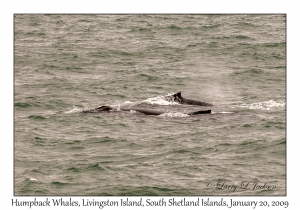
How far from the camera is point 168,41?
5816 cm

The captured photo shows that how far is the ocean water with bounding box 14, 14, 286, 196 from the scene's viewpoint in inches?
974

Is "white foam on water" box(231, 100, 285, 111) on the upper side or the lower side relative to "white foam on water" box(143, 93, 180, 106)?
lower

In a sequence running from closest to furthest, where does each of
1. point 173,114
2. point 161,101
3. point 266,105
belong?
point 173,114 < point 266,105 < point 161,101

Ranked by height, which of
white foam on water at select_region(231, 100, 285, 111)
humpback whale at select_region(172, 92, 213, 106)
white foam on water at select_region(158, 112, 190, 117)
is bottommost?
white foam on water at select_region(158, 112, 190, 117)

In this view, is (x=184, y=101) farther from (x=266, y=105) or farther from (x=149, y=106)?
(x=266, y=105)

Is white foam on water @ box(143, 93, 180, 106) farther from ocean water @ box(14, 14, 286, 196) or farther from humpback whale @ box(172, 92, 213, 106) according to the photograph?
humpback whale @ box(172, 92, 213, 106)

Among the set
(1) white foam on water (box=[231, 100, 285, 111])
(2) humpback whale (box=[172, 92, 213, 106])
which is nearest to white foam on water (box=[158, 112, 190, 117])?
(2) humpback whale (box=[172, 92, 213, 106])

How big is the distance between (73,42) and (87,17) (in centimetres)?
1384

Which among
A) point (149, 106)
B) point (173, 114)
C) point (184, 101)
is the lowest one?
point (173, 114)

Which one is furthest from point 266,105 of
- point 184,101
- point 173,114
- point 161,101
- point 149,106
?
point 149,106

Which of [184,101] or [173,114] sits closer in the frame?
[173,114]

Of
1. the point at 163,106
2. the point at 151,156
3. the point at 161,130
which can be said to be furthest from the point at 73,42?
the point at 151,156

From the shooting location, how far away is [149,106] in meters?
37.3

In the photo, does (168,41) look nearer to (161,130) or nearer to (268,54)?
(268,54)
